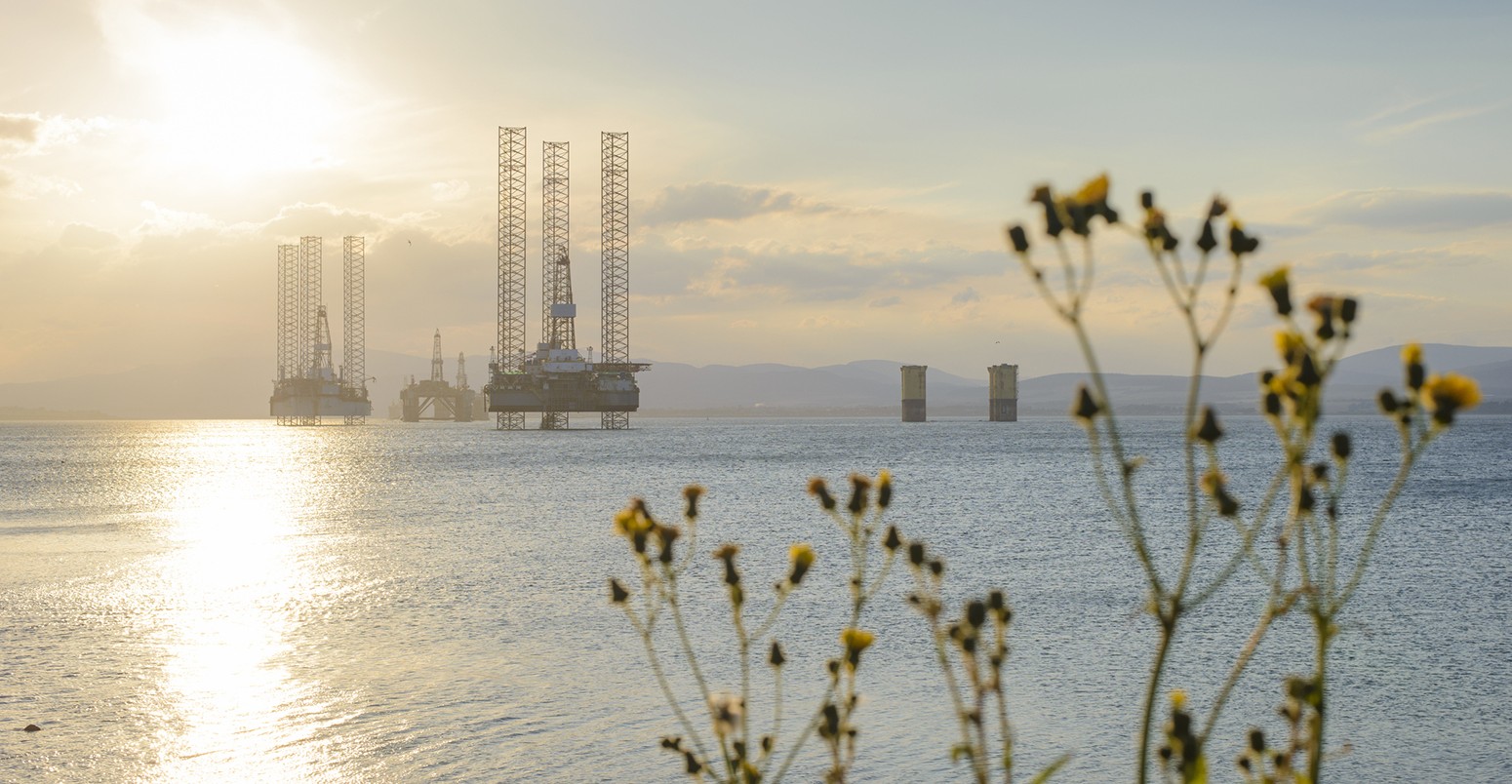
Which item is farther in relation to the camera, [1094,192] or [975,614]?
[975,614]

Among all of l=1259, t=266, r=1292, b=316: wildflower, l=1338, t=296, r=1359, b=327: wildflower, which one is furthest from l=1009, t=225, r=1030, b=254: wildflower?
l=1338, t=296, r=1359, b=327: wildflower

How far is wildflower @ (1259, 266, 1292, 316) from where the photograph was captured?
228 centimetres

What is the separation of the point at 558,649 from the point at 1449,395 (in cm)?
1618

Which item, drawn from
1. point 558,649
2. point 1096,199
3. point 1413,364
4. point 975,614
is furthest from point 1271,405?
point 558,649

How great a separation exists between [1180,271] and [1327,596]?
895mm

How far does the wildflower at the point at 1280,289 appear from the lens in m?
2.28

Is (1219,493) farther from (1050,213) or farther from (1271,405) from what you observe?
(1050,213)

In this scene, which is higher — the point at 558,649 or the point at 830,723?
the point at 830,723

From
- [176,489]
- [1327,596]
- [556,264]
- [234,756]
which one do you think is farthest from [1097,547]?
[556,264]

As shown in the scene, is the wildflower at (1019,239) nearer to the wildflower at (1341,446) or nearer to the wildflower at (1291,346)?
the wildflower at (1291,346)

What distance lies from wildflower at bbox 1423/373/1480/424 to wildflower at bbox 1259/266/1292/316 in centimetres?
28

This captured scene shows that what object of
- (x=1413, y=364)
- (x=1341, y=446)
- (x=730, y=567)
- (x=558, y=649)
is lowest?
(x=558, y=649)

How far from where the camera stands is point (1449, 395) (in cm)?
205

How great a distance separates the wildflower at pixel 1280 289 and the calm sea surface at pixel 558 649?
155 centimetres
